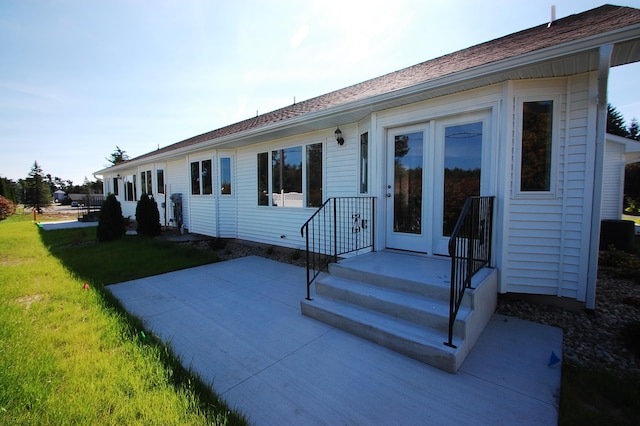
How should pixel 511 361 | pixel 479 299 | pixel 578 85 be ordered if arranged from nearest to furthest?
pixel 511 361, pixel 479 299, pixel 578 85

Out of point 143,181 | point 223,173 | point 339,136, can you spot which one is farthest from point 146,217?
point 339,136

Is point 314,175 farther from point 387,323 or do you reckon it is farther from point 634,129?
point 634,129

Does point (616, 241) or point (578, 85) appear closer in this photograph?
point (578, 85)

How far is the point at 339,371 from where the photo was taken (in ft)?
7.64

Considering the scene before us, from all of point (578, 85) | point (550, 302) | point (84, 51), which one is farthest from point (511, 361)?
point (84, 51)

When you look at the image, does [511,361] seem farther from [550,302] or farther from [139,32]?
[139,32]

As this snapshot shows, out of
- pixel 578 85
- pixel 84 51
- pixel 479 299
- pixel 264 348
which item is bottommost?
pixel 264 348

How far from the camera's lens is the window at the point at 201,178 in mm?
8602

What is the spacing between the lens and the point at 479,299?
2.86 m

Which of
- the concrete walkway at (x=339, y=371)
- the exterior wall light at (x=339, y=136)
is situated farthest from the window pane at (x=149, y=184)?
the exterior wall light at (x=339, y=136)

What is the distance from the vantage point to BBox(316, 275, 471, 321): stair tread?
2682 mm

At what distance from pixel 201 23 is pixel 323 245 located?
550cm

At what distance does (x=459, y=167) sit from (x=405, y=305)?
2.18 meters

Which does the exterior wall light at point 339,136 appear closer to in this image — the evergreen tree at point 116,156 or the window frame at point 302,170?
the window frame at point 302,170
